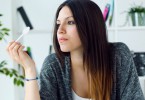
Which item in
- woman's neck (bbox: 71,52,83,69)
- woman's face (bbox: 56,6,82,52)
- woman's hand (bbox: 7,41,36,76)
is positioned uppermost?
woman's face (bbox: 56,6,82,52)

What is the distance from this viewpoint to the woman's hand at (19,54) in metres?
1.03

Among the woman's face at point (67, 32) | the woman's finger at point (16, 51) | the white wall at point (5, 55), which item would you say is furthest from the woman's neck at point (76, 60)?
the white wall at point (5, 55)

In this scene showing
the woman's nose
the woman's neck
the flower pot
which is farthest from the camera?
the flower pot

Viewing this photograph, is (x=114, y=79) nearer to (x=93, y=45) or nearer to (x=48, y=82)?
(x=93, y=45)

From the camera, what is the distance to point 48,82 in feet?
3.61

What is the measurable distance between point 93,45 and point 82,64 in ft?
0.40

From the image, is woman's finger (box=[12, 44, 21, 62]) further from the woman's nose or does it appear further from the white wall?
the white wall

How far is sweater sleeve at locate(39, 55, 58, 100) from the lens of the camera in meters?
1.08

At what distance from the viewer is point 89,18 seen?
1036 mm

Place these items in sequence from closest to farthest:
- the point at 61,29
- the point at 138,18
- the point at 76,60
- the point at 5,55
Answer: the point at 61,29
the point at 76,60
the point at 5,55
the point at 138,18

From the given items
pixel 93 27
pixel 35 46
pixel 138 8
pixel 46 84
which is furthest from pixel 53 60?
pixel 138 8

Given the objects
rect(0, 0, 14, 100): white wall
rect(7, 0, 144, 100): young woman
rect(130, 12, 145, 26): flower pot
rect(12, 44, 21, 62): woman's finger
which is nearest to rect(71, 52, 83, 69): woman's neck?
rect(7, 0, 144, 100): young woman

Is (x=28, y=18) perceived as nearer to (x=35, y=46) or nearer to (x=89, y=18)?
(x=35, y=46)

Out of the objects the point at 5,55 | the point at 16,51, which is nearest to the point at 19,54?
the point at 16,51
